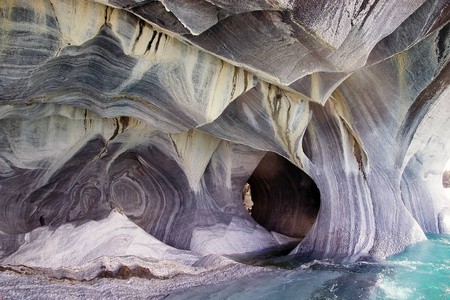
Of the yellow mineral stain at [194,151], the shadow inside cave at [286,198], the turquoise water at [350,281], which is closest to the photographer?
the turquoise water at [350,281]

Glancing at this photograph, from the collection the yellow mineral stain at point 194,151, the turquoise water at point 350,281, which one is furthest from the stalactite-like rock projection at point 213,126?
the turquoise water at point 350,281

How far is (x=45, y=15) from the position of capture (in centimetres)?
256

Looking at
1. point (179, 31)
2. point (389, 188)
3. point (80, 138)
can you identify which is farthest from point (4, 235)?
point (389, 188)

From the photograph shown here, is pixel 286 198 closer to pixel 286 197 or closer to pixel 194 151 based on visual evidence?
pixel 286 197

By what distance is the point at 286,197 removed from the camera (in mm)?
6703

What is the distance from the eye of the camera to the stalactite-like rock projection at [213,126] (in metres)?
2.70

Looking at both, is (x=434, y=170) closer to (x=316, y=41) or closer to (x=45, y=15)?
(x=316, y=41)

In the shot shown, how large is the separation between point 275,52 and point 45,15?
1477 millimetres

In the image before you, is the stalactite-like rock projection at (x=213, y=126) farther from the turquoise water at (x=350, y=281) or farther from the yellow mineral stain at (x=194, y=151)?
the turquoise water at (x=350, y=281)

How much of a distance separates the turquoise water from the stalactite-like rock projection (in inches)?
14.0

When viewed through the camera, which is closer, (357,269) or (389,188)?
(357,269)

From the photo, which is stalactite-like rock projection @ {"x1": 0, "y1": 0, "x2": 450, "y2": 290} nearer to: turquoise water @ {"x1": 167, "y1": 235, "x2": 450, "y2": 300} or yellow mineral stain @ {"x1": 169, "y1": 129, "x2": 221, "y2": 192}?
yellow mineral stain @ {"x1": 169, "y1": 129, "x2": 221, "y2": 192}

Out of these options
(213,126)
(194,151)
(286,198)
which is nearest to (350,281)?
(213,126)

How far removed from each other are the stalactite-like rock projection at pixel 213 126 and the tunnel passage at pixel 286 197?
3 cm
